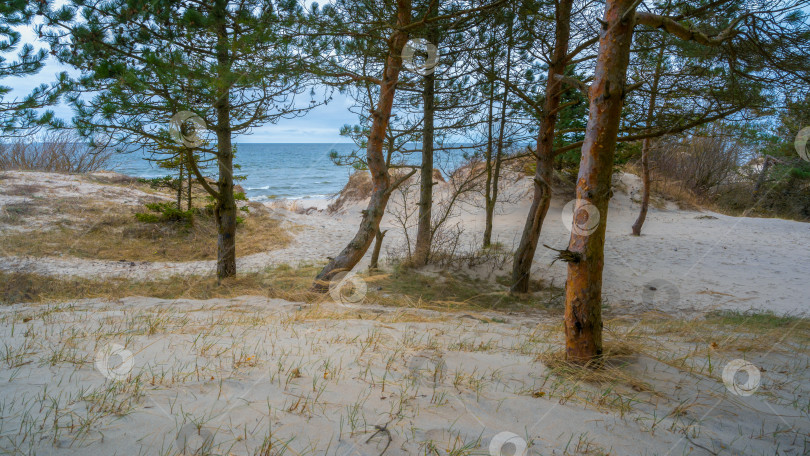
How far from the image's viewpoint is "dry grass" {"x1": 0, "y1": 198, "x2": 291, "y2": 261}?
8773 millimetres

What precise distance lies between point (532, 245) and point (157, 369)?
6072 mm

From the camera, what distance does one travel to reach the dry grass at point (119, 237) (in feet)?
28.8

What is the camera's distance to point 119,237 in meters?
10.1

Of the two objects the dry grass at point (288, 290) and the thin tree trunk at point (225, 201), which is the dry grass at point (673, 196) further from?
the thin tree trunk at point (225, 201)

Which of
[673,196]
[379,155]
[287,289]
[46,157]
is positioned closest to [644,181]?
[673,196]

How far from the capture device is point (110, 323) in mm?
3393

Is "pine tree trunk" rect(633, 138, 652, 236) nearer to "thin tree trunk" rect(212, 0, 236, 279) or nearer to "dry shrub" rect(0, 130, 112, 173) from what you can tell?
"thin tree trunk" rect(212, 0, 236, 279)

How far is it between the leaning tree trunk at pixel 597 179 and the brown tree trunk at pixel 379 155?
→ 370 centimetres

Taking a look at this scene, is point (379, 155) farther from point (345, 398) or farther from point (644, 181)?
point (644, 181)

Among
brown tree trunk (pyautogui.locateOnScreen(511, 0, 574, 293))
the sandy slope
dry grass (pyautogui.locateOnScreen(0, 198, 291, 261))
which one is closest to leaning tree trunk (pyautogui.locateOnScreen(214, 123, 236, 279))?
dry grass (pyautogui.locateOnScreen(0, 198, 291, 261))

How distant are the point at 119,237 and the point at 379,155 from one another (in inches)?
296

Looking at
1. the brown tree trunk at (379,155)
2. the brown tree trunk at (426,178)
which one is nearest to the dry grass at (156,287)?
the brown tree trunk at (379,155)

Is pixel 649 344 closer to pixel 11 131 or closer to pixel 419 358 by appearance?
pixel 419 358

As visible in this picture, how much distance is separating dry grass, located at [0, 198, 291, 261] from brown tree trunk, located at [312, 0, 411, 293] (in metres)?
4.11
